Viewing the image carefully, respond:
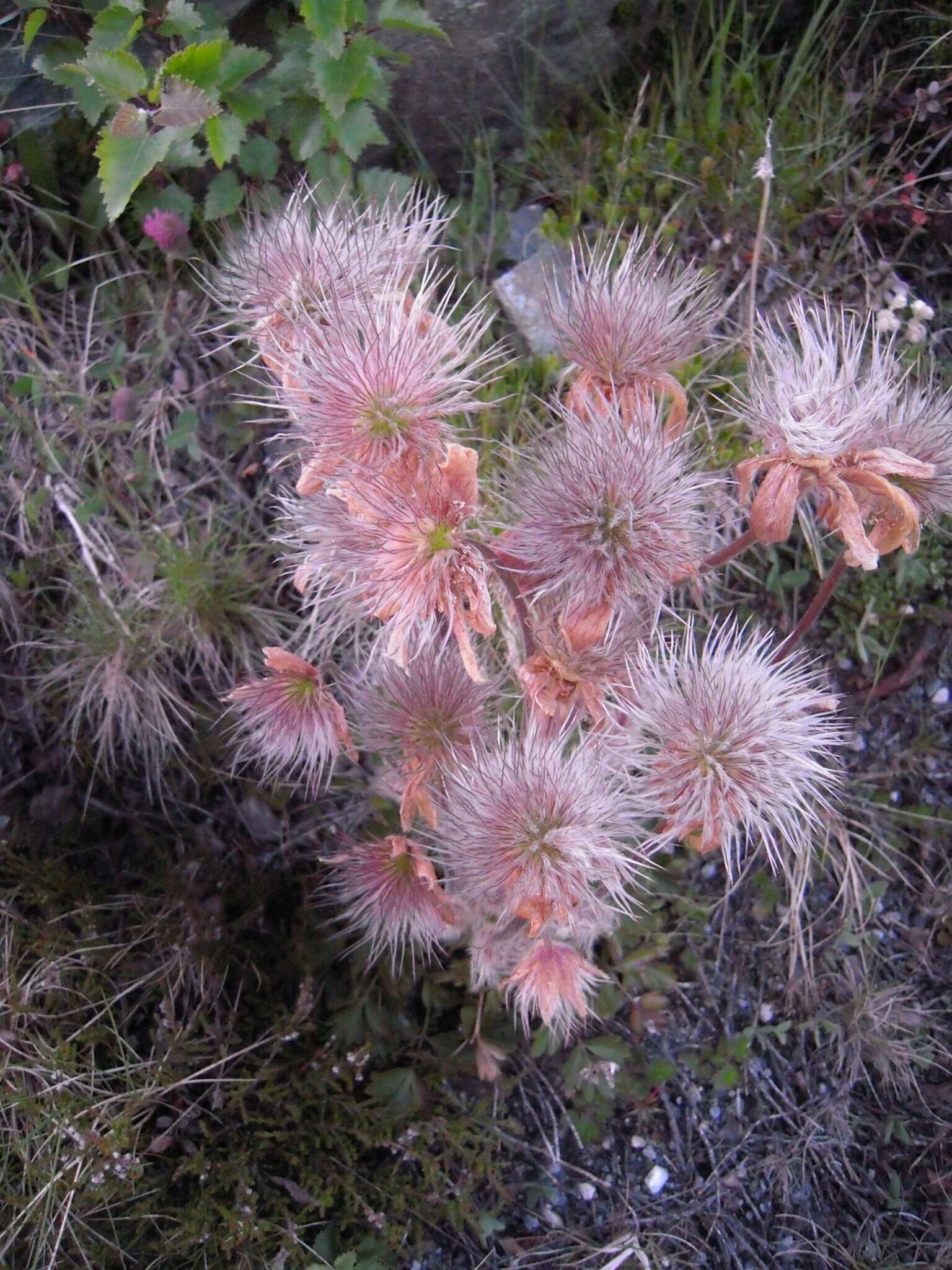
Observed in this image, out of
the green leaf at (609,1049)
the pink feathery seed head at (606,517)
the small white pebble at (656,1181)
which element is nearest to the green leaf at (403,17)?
the pink feathery seed head at (606,517)

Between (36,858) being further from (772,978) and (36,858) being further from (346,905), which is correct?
(772,978)

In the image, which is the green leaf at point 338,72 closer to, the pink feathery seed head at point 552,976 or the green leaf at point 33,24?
the green leaf at point 33,24

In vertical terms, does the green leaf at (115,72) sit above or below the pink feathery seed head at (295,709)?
above

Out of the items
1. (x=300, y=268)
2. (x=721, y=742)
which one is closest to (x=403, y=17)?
(x=300, y=268)

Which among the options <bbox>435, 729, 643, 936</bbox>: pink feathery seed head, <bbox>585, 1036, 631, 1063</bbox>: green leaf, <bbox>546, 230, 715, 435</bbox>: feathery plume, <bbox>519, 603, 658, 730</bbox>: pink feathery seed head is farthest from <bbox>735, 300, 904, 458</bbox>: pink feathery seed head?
<bbox>585, 1036, 631, 1063</bbox>: green leaf

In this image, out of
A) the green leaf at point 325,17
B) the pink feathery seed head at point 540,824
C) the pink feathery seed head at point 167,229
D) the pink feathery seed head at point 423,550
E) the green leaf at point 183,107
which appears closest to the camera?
the pink feathery seed head at point 423,550

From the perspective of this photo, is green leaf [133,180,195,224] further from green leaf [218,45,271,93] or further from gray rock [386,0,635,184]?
gray rock [386,0,635,184]

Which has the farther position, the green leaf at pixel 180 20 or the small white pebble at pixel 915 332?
the small white pebble at pixel 915 332
